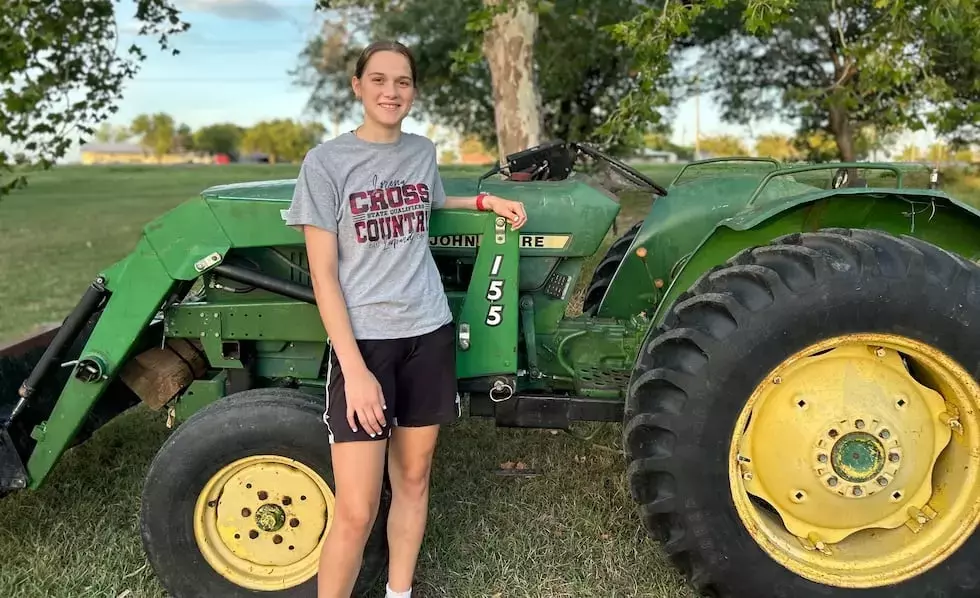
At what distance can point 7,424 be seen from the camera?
2.86m

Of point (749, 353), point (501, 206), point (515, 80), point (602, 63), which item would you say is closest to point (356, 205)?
point (501, 206)

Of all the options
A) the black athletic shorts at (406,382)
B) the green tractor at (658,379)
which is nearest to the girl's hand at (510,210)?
the green tractor at (658,379)

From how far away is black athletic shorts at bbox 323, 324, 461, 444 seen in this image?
222 cm

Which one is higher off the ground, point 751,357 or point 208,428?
point 751,357

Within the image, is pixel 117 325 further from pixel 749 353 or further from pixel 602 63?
pixel 602 63

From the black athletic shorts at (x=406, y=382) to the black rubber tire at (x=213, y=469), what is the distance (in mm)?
300

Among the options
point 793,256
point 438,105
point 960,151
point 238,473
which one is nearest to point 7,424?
point 238,473

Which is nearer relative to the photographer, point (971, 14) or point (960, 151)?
point (971, 14)

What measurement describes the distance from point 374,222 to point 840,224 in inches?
68.1

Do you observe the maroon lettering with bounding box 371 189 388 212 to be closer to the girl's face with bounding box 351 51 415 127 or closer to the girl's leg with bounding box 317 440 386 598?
the girl's face with bounding box 351 51 415 127

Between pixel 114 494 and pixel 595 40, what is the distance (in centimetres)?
1045

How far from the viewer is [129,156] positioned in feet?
380

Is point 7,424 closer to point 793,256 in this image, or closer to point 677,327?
point 677,327

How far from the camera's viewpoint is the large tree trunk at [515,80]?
7023mm
